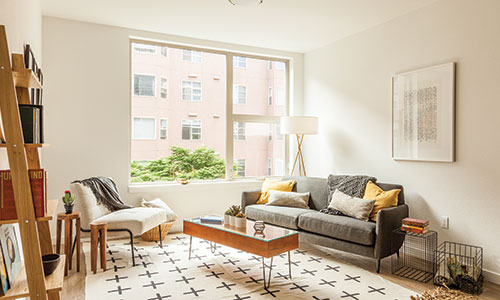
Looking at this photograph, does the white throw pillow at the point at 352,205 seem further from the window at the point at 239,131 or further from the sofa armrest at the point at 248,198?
the window at the point at 239,131

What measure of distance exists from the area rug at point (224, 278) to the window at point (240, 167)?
169 centimetres

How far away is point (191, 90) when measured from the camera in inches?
208

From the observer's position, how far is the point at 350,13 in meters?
4.10

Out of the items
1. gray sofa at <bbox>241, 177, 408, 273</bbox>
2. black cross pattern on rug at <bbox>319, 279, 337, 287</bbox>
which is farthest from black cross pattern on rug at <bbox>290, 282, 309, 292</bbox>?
gray sofa at <bbox>241, 177, 408, 273</bbox>

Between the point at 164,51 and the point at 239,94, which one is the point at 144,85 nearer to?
the point at 164,51

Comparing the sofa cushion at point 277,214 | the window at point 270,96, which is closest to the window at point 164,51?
the window at point 270,96

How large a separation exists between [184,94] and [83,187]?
206 cm

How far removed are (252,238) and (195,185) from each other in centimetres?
214

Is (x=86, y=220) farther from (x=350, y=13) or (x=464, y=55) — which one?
(x=464, y=55)

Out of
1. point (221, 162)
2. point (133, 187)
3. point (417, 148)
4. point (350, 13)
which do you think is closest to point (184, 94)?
point (221, 162)

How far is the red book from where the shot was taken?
5.14 feet

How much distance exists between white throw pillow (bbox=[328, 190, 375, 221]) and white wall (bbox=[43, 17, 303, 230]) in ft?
7.04

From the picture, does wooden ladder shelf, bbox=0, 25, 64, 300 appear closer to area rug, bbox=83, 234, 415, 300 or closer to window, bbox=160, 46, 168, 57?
area rug, bbox=83, 234, 415, 300

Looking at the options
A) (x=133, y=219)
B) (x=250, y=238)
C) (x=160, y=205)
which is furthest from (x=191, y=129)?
(x=250, y=238)
